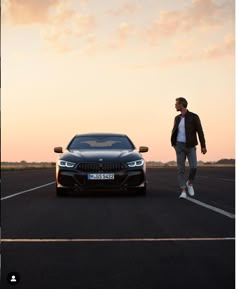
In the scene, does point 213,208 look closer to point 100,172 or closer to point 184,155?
point 184,155

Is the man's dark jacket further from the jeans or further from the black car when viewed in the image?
the black car

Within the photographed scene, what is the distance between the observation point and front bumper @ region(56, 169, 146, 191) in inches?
545

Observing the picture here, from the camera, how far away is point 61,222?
911 cm

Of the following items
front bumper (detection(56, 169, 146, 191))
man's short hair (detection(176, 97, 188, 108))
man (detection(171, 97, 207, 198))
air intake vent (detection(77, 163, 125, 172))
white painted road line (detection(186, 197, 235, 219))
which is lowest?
white painted road line (detection(186, 197, 235, 219))

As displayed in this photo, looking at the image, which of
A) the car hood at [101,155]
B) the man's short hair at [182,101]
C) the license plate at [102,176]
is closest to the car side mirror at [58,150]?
the car hood at [101,155]

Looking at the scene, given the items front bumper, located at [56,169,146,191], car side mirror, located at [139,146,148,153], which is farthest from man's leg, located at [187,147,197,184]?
car side mirror, located at [139,146,148,153]

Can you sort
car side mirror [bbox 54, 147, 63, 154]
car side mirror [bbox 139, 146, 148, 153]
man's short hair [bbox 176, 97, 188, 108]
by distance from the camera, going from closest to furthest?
1. man's short hair [bbox 176, 97, 188, 108]
2. car side mirror [bbox 54, 147, 63, 154]
3. car side mirror [bbox 139, 146, 148, 153]

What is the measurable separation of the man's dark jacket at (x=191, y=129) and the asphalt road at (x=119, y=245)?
1.46 metres

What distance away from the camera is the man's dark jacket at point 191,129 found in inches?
503

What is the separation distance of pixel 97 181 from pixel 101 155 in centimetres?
67

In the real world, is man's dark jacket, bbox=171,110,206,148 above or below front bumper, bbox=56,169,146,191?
above

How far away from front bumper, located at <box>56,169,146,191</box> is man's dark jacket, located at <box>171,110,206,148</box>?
147 cm

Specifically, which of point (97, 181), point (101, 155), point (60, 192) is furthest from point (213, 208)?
point (60, 192)

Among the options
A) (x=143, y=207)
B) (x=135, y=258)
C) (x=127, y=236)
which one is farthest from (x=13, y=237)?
(x=143, y=207)
